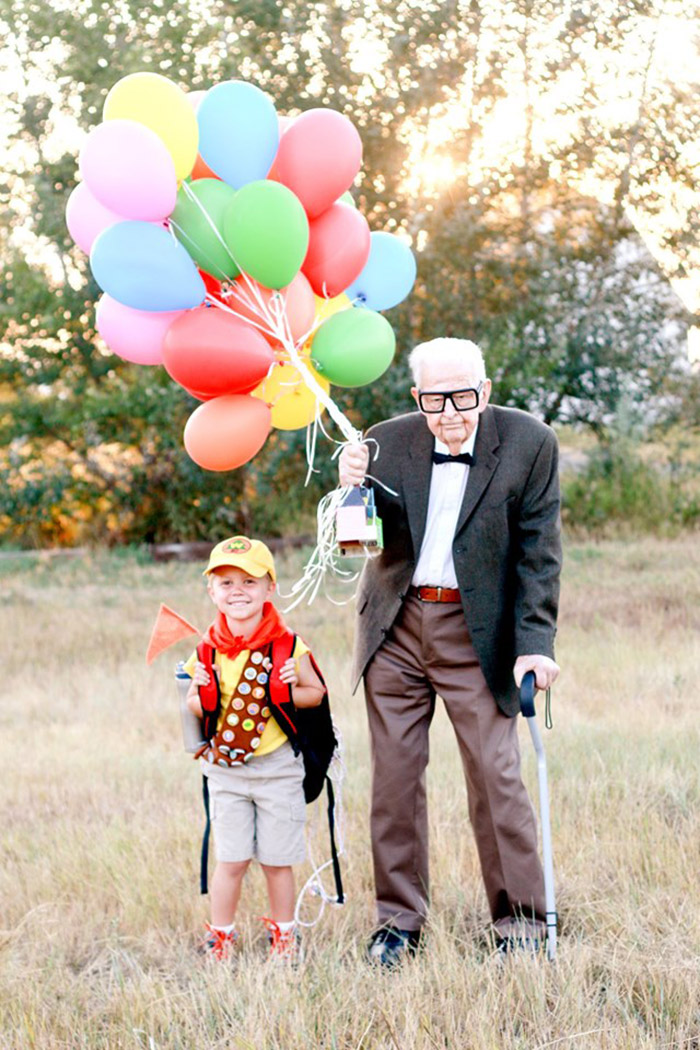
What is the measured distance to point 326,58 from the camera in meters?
12.3

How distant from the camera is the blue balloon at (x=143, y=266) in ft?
11.7

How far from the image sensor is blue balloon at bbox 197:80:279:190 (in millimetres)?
3746

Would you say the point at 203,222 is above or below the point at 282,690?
above

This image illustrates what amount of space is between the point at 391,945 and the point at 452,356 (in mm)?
1853

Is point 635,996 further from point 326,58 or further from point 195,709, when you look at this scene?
point 326,58

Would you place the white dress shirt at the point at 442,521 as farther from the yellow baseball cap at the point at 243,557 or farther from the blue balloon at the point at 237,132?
the blue balloon at the point at 237,132

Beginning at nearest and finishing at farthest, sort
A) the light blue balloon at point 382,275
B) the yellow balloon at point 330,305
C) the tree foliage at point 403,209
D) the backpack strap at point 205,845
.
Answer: the backpack strap at point 205,845
the yellow balloon at point 330,305
the light blue balloon at point 382,275
the tree foliage at point 403,209

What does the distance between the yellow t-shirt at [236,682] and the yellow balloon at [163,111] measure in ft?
5.01

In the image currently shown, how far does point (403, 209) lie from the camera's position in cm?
1299

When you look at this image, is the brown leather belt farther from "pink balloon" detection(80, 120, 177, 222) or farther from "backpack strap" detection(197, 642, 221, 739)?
"pink balloon" detection(80, 120, 177, 222)

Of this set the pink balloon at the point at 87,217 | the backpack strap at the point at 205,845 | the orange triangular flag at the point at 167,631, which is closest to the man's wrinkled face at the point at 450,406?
the orange triangular flag at the point at 167,631

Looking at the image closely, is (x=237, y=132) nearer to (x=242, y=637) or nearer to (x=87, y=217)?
(x=87, y=217)

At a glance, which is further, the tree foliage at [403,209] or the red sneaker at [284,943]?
the tree foliage at [403,209]

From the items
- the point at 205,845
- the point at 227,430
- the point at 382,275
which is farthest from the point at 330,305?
the point at 205,845
